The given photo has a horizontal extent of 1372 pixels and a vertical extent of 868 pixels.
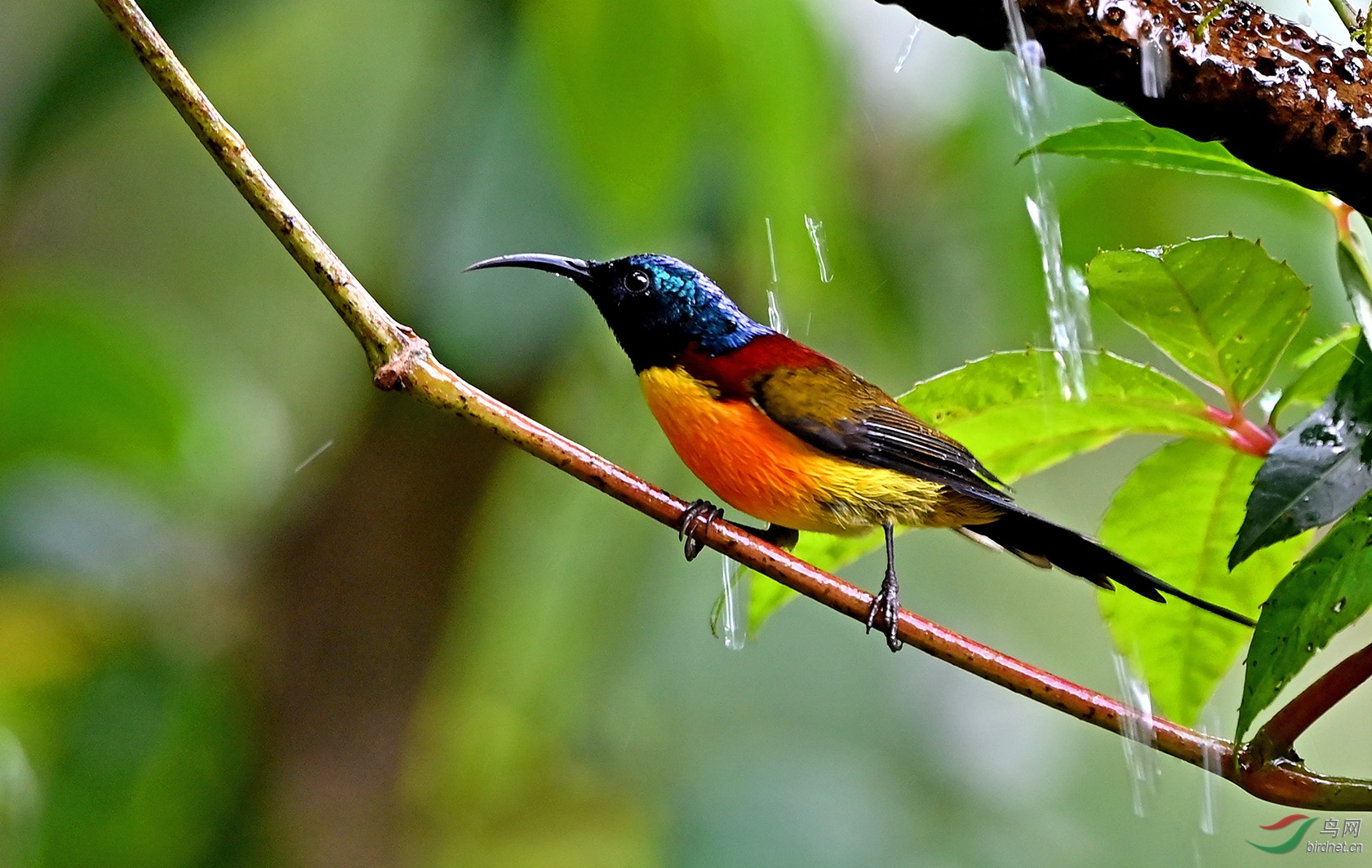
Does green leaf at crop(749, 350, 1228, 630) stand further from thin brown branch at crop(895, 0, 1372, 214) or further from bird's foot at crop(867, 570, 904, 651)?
thin brown branch at crop(895, 0, 1372, 214)

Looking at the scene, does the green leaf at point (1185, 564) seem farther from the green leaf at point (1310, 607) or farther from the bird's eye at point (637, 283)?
the bird's eye at point (637, 283)

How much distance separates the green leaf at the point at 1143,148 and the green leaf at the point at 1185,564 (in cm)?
28

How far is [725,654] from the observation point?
13.8 feet

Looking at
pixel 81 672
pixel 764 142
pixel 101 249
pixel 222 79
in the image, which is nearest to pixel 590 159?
pixel 764 142

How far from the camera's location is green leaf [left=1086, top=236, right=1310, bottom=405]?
0.97 metres

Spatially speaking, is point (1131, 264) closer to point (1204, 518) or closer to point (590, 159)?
point (1204, 518)

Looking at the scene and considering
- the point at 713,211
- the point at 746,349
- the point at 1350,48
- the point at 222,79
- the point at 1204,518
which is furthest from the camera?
the point at 222,79

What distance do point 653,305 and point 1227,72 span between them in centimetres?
90

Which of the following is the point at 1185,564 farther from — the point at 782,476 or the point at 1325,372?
the point at 782,476

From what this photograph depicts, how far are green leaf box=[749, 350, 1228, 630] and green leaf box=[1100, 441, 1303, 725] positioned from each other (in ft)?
0.15

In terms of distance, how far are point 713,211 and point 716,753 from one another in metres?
1.92

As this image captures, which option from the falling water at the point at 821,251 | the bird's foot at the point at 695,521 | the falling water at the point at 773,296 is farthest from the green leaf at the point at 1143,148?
the falling water at the point at 821,251

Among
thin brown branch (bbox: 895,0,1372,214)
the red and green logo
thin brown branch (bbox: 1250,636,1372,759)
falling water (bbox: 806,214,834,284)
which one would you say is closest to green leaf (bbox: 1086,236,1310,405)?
thin brown branch (bbox: 895,0,1372,214)

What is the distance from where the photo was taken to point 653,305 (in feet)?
5.24
